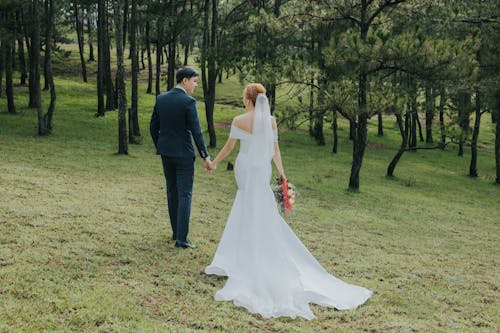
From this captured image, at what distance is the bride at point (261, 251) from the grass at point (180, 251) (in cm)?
28

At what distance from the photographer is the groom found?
22.6 ft

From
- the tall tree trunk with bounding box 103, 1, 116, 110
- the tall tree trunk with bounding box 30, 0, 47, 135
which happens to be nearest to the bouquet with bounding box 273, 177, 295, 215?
the tall tree trunk with bounding box 30, 0, 47, 135

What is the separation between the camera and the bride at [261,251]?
18.7ft

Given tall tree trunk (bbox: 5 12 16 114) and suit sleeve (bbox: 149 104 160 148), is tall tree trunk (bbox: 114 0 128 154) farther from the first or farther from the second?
suit sleeve (bbox: 149 104 160 148)

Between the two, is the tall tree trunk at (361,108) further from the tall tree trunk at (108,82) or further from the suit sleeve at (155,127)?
the tall tree trunk at (108,82)

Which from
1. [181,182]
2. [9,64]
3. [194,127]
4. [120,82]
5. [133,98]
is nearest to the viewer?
[194,127]

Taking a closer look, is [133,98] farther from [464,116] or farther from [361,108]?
[464,116]

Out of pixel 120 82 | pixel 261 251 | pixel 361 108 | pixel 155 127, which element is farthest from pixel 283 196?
pixel 120 82

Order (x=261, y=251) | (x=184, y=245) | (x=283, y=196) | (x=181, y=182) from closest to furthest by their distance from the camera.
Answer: (x=261, y=251)
(x=283, y=196)
(x=181, y=182)
(x=184, y=245)

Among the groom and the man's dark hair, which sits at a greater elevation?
the man's dark hair

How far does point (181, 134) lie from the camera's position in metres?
6.96

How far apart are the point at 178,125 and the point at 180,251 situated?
1869 mm

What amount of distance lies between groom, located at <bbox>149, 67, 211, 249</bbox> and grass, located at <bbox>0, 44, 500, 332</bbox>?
0.98m

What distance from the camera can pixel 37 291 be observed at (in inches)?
202
